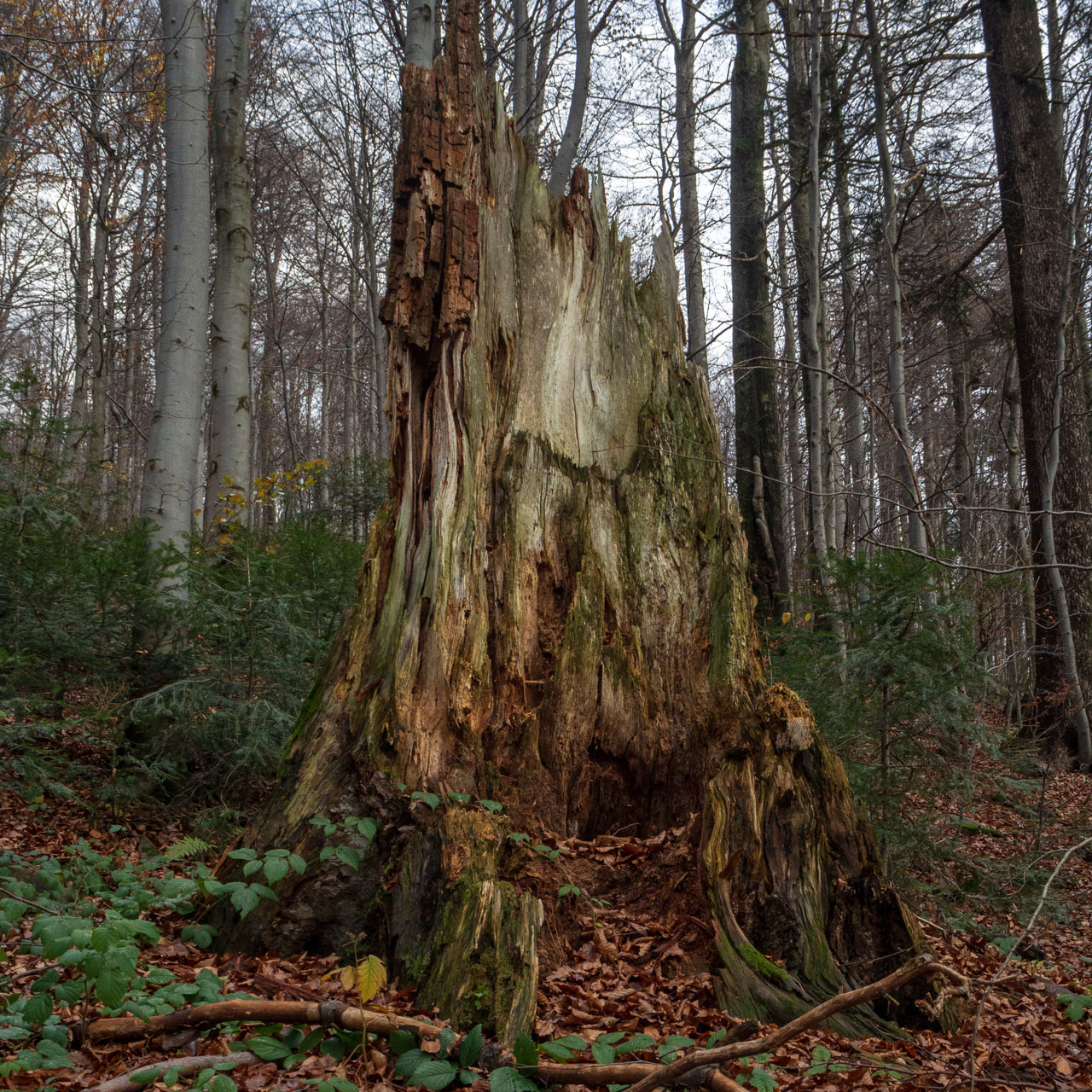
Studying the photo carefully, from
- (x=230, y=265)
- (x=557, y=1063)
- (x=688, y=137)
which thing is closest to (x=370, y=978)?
(x=557, y=1063)

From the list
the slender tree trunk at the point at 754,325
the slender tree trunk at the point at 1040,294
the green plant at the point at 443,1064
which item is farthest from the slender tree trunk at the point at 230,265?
the slender tree trunk at the point at 1040,294

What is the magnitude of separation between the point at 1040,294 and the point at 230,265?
9761mm

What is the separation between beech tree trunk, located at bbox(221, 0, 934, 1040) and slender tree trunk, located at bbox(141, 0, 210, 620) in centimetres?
326

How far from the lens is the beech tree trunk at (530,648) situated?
3254 mm

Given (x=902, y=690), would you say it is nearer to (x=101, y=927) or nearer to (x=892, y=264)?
(x=101, y=927)

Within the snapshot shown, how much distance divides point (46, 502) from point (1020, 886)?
712 cm

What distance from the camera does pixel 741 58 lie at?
11.9 metres

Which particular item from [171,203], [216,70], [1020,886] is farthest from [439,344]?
[216,70]

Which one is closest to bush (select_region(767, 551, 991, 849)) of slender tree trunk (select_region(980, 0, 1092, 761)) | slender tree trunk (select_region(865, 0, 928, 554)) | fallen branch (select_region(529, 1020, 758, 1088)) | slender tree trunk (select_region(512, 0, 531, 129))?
fallen branch (select_region(529, 1020, 758, 1088))

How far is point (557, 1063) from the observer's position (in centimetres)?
246

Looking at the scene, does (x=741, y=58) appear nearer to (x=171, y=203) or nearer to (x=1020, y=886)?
(x=171, y=203)

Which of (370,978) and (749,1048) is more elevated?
(370,978)

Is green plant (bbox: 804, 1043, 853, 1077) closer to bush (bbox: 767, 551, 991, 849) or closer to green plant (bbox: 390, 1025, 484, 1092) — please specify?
green plant (bbox: 390, 1025, 484, 1092)

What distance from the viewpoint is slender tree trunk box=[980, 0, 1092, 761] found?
9359mm
